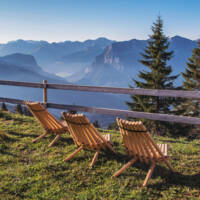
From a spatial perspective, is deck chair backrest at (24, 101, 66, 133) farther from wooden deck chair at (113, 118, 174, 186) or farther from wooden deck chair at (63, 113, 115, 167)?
wooden deck chair at (113, 118, 174, 186)

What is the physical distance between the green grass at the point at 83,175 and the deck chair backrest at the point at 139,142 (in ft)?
1.62

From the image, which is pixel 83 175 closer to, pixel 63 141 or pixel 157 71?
pixel 63 141

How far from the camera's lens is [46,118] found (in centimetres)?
472

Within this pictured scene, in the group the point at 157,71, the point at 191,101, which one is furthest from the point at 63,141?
the point at 191,101

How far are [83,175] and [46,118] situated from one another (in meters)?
1.73

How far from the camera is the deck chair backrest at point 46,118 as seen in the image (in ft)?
15.3

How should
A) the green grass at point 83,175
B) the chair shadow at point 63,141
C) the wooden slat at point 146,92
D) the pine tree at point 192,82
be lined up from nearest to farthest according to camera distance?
the green grass at point 83,175, the wooden slat at point 146,92, the chair shadow at point 63,141, the pine tree at point 192,82

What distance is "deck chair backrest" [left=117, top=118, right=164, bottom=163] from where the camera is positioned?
10.3 feet

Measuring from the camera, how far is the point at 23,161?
13.5ft

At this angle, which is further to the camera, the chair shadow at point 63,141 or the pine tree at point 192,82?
the pine tree at point 192,82

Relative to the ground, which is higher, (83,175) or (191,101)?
(83,175)

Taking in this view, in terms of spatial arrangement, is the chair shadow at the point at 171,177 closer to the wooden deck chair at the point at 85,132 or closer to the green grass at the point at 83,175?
the green grass at the point at 83,175

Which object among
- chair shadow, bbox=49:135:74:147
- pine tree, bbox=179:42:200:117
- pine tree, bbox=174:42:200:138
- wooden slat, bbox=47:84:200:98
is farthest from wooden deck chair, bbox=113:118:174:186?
pine tree, bbox=179:42:200:117

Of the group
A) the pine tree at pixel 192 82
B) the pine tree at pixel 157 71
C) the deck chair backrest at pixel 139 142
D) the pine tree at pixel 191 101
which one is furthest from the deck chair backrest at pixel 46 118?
the pine tree at pixel 192 82
